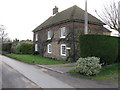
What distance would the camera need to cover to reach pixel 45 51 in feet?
94.0

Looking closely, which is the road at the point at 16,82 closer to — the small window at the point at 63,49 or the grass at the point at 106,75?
the grass at the point at 106,75

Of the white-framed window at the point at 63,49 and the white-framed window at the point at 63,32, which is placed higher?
the white-framed window at the point at 63,32

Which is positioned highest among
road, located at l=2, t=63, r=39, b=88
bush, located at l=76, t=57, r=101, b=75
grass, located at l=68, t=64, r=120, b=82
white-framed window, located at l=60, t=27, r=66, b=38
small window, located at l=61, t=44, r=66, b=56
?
white-framed window, located at l=60, t=27, r=66, b=38

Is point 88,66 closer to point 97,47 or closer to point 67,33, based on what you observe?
point 97,47

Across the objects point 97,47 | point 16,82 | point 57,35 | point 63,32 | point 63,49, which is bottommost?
point 16,82

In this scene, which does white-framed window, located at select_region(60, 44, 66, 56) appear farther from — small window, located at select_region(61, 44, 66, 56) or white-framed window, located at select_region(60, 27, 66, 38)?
white-framed window, located at select_region(60, 27, 66, 38)

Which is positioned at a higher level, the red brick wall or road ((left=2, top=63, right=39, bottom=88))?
the red brick wall

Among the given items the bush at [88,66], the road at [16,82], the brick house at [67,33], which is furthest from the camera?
the brick house at [67,33]

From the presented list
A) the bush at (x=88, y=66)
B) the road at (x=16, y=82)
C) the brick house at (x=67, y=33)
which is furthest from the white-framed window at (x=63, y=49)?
the road at (x=16, y=82)

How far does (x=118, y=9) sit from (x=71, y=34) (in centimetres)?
726

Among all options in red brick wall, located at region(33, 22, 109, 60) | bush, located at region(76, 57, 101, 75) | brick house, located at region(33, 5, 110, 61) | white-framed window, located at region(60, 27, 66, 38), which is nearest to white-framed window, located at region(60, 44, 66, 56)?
brick house, located at region(33, 5, 110, 61)

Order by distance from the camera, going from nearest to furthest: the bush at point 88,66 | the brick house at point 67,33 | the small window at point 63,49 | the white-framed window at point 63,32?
1. the bush at point 88,66
2. the brick house at point 67,33
3. the small window at point 63,49
4. the white-framed window at point 63,32

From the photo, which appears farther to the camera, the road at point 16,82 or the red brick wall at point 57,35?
the red brick wall at point 57,35

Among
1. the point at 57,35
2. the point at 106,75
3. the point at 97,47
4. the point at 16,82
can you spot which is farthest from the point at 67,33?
the point at 16,82
